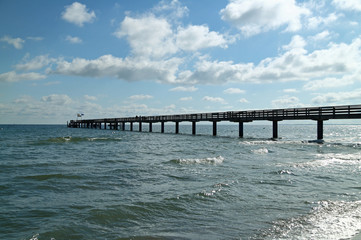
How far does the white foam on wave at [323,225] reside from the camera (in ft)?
17.6

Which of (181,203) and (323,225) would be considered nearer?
(323,225)

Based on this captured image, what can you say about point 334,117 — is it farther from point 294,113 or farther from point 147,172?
point 147,172

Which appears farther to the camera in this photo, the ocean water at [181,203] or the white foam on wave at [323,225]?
the ocean water at [181,203]

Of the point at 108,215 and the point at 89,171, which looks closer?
the point at 108,215

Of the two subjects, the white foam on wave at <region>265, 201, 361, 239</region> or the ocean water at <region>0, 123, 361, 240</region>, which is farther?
the ocean water at <region>0, 123, 361, 240</region>

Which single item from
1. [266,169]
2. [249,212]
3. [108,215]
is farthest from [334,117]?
[108,215]

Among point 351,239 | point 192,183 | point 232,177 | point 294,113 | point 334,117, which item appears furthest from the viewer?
point 294,113

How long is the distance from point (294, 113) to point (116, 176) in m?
24.0

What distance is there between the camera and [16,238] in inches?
211

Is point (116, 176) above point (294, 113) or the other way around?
the other way around

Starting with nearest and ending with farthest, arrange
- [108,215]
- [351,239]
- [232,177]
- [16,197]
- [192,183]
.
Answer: [351,239] → [108,215] → [16,197] → [192,183] → [232,177]

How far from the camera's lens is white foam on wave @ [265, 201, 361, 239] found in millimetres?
5379

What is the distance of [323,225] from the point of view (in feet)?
19.3

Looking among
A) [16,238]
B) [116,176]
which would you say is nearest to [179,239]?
[16,238]
